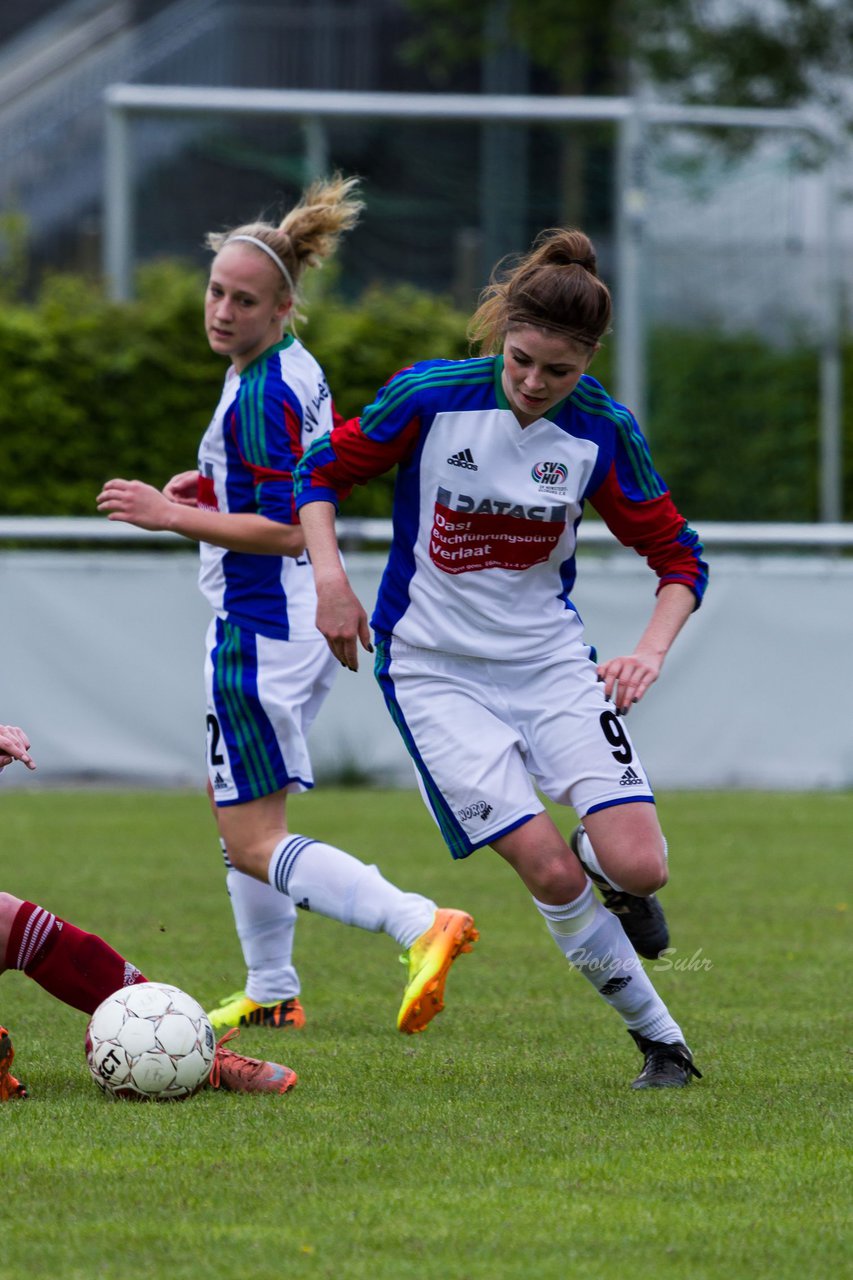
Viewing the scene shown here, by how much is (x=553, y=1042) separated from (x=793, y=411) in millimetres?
12150

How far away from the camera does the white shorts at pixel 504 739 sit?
14.5ft

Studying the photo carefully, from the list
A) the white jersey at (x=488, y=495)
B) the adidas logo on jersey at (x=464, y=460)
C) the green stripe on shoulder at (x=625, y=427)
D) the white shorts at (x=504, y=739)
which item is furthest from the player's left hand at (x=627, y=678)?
the adidas logo on jersey at (x=464, y=460)

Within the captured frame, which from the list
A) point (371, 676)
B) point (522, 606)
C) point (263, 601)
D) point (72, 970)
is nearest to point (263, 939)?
point (263, 601)

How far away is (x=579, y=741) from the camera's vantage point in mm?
4465

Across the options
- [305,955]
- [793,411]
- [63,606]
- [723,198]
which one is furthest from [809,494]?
[305,955]

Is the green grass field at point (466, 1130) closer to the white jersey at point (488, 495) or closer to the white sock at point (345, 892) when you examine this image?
the white sock at point (345, 892)

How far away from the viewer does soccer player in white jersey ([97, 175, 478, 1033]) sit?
16.9 ft

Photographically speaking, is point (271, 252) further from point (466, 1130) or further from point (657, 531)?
point (466, 1130)

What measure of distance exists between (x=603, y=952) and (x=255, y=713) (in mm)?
1336

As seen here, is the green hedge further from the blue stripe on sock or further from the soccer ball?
the soccer ball

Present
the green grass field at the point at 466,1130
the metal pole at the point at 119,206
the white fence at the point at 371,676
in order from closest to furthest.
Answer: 1. the green grass field at the point at 466,1130
2. the white fence at the point at 371,676
3. the metal pole at the point at 119,206

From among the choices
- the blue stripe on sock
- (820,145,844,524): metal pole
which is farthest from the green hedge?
the blue stripe on sock

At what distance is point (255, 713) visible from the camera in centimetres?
529

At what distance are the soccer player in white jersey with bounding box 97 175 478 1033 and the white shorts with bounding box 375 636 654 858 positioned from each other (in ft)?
1.96
